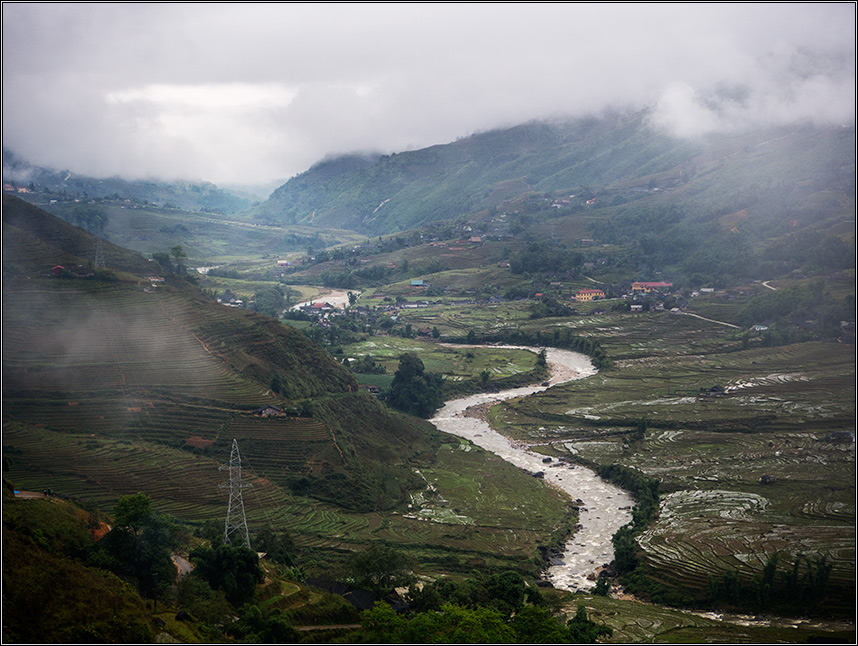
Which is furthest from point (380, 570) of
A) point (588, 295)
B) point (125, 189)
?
point (125, 189)

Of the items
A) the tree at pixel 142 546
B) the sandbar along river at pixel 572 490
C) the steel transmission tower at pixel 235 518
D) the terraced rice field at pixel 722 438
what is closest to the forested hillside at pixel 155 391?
the steel transmission tower at pixel 235 518

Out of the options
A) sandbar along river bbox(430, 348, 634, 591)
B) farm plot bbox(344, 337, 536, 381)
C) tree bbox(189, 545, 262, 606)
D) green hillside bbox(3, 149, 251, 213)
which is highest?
green hillside bbox(3, 149, 251, 213)

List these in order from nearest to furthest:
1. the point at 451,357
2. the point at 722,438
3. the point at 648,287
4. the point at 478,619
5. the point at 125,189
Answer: the point at 478,619
the point at 722,438
the point at 451,357
the point at 648,287
the point at 125,189

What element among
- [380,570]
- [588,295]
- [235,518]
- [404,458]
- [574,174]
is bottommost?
[404,458]

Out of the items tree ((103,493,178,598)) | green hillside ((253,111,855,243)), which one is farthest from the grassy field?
green hillside ((253,111,855,243))

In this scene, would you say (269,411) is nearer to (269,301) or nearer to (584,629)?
(584,629)

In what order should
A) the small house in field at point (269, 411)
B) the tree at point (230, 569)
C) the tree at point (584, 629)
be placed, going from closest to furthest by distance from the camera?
the tree at point (584, 629)
the tree at point (230, 569)
the small house in field at point (269, 411)

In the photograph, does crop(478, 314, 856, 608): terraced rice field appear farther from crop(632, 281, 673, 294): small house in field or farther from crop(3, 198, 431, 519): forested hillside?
crop(632, 281, 673, 294): small house in field

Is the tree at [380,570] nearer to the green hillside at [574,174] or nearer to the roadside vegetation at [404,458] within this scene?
the roadside vegetation at [404,458]
